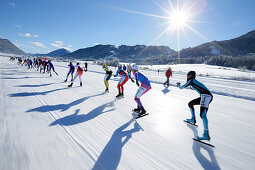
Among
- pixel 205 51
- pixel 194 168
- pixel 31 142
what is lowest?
pixel 194 168

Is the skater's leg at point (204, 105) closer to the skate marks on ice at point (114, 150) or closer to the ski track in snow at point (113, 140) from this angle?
the ski track in snow at point (113, 140)

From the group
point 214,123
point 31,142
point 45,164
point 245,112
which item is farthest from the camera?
point 245,112

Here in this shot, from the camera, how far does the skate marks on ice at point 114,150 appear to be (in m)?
2.26

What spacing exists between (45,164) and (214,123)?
4.92 m

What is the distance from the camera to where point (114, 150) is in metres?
2.65

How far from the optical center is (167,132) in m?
3.52

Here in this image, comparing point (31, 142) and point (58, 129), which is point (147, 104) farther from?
point (31, 142)

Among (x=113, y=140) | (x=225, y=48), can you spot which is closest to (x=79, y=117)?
(x=113, y=140)

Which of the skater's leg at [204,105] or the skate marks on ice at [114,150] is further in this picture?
the skater's leg at [204,105]

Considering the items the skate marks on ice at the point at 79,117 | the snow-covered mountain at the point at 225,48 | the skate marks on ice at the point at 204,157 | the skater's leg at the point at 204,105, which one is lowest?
the skate marks on ice at the point at 204,157

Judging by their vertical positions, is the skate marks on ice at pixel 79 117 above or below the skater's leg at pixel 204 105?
below

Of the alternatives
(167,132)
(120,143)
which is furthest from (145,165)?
(167,132)

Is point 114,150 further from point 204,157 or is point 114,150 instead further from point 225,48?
point 225,48

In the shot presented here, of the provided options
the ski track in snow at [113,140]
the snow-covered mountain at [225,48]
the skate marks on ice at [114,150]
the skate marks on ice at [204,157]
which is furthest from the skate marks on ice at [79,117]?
the snow-covered mountain at [225,48]
